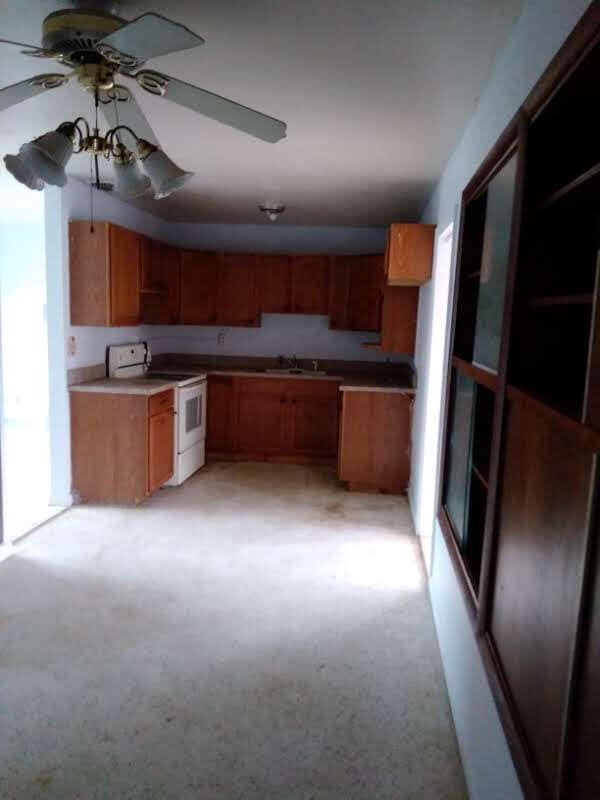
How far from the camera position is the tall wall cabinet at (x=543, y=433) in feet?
3.29

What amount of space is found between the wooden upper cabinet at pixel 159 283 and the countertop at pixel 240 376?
0.55 m

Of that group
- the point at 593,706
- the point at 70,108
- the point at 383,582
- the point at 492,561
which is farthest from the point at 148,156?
the point at 383,582

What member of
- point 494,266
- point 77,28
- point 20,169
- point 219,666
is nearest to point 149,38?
point 77,28

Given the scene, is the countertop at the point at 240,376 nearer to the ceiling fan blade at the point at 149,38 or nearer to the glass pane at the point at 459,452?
the glass pane at the point at 459,452

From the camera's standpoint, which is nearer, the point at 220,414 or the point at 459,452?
the point at 459,452

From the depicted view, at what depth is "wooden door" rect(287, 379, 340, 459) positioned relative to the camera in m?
5.34

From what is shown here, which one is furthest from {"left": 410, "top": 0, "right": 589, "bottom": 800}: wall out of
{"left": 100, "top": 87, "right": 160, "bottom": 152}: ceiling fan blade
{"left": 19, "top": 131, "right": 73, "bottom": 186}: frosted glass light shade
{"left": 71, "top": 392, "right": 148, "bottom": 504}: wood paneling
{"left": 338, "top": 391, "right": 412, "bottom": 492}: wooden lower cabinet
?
{"left": 71, "top": 392, "right": 148, "bottom": 504}: wood paneling

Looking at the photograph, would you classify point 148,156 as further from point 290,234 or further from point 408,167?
point 290,234

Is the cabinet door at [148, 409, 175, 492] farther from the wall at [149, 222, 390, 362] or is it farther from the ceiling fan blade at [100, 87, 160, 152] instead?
the ceiling fan blade at [100, 87, 160, 152]

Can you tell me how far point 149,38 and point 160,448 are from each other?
130 inches

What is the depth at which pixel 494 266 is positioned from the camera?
76.3 inches

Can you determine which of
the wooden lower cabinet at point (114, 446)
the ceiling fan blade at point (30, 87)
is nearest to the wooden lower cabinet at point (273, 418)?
the wooden lower cabinet at point (114, 446)

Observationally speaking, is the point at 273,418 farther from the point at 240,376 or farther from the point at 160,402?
the point at 160,402

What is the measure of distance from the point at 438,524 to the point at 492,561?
112cm
